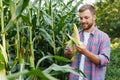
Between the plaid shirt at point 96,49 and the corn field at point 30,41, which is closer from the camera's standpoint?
the corn field at point 30,41

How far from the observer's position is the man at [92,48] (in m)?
2.76

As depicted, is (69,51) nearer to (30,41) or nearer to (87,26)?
(87,26)

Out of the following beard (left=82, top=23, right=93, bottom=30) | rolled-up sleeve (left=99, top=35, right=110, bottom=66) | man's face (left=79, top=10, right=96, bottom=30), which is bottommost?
rolled-up sleeve (left=99, top=35, right=110, bottom=66)

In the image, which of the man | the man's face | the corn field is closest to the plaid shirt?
the man

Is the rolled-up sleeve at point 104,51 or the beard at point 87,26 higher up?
the beard at point 87,26

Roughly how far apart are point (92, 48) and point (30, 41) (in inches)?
23.6

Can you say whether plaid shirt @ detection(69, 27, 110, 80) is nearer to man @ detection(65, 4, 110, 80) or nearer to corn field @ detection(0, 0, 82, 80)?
man @ detection(65, 4, 110, 80)

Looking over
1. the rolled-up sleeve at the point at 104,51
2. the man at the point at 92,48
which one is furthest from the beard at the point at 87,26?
the rolled-up sleeve at the point at 104,51

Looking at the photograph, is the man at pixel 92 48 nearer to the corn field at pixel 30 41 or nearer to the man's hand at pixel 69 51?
the man's hand at pixel 69 51

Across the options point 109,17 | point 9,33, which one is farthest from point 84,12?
point 109,17

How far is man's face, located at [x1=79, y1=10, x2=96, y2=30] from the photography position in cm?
274

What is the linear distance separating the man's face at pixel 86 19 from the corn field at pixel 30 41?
14cm

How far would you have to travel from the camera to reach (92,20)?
110 inches

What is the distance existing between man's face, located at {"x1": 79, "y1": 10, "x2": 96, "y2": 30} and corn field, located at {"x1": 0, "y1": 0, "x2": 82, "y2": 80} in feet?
0.47
